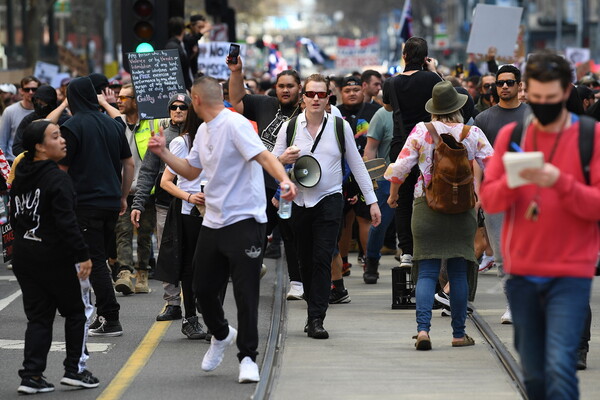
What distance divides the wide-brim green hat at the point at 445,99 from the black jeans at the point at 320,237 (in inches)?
42.2

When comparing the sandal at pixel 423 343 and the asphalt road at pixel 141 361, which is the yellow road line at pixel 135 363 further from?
the sandal at pixel 423 343

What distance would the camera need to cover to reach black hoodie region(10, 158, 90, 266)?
26.1ft

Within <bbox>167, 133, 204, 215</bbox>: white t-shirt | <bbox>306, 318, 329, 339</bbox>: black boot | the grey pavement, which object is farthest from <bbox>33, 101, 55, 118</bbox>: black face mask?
<bbox>306, 318, 329, 339</bbox>: black boot

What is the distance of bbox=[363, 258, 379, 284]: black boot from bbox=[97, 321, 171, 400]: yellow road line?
3082mm

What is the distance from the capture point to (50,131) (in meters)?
8.18

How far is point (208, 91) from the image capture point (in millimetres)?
8281

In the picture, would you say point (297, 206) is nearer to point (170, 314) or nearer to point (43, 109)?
point (170, 314)

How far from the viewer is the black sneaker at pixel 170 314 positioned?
1089 centimetres

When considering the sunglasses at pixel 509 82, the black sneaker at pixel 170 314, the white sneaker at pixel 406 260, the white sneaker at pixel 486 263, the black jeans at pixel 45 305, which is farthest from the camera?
the white sneaker at pixel 486 263

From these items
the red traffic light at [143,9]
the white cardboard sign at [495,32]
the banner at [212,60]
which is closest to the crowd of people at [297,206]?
the red traffic light at [143,9]

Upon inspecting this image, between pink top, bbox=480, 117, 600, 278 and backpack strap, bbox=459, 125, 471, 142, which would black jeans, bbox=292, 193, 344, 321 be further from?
pink top, bbox=480, 117, 600, 278

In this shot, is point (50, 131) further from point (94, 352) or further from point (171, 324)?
point (171, 324)

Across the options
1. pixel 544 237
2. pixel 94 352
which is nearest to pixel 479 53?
pixel 94 352

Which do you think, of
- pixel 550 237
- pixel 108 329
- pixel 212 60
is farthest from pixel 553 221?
pixel 212 60
